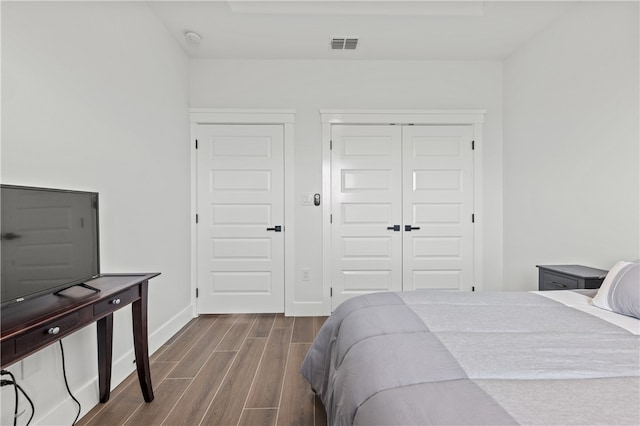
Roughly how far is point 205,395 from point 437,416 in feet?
5.56

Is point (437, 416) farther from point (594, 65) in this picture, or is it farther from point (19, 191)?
point (594, 65)

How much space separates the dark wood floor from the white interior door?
1.67 ft

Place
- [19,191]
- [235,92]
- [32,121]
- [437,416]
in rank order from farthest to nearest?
[235,92] < [32,121] < [19,191] < [437,416]

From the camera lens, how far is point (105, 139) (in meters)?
2.09

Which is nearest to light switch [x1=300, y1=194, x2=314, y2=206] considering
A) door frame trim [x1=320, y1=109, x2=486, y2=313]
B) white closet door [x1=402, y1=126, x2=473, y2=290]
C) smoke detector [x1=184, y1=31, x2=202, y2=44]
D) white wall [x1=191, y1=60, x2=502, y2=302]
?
white wall [x1=191, y1=60, x2=502, y2=302]

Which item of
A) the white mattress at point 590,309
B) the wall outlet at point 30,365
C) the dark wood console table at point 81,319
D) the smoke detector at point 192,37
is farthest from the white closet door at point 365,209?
the wall outlet at point 30,365

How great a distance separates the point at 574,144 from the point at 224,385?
317cm

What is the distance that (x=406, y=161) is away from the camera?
11.8 ft

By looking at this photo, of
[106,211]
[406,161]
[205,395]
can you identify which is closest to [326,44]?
[406,161]

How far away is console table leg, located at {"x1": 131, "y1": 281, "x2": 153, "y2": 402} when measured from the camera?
187 centimetres

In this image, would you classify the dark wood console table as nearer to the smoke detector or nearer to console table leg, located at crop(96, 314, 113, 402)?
console table leg, located at crop(96, 314, 113, 402)

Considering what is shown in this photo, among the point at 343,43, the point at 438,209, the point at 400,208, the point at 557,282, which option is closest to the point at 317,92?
the point at 343,43

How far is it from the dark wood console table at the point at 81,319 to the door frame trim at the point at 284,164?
161 centimetres

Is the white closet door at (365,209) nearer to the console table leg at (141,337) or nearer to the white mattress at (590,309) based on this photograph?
the white mattress at (590,309)
